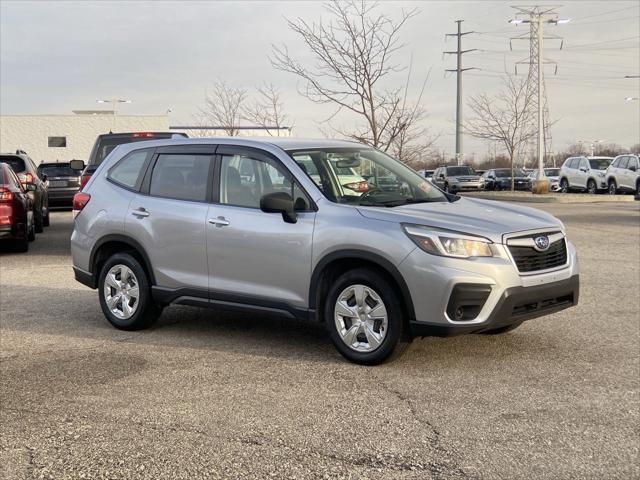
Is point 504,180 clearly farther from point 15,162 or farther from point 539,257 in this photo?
point 539,257

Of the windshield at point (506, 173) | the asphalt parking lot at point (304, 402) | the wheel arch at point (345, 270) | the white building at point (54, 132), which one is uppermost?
the white building at point (54, 132)

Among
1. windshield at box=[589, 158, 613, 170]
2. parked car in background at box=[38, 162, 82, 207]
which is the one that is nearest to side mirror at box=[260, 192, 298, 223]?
parked car in background at box=[38, 162, 82, 207]

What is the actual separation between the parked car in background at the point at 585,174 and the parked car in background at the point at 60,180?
2318cm

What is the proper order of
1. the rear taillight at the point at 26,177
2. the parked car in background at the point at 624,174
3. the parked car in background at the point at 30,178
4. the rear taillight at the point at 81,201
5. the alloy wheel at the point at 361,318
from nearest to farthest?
1. the alloy wheel at the point at 361,318
2. the rear taillight at the point at 81,201
3. the rear taillight at the point at 26,177
4. the parked car in background at the point at 30,178
5. the parked car in background at the point at 624,174

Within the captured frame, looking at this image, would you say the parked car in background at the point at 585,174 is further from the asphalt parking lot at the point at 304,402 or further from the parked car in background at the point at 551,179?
the asphalt parking lot at the point at 304,402

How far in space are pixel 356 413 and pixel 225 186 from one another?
2725 millimetres

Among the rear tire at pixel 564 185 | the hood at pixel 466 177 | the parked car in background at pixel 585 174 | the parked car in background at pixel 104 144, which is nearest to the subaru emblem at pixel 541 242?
the parked car in background at pixel 104 144

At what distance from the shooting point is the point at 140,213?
7.53 metres

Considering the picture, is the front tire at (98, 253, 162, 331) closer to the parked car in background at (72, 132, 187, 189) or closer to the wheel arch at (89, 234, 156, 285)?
the wheel arch at (89, 234, 156, 285)

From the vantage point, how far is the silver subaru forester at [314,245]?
231 inches

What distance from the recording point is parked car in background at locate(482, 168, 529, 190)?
50250 millimetres

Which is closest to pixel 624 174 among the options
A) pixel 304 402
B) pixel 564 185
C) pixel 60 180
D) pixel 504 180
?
pixel 564 185

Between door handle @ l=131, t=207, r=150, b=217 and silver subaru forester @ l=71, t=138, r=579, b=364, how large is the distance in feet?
0.06

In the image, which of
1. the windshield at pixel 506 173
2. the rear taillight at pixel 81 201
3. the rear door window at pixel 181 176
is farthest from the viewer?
the windshield at pixel 506 173
